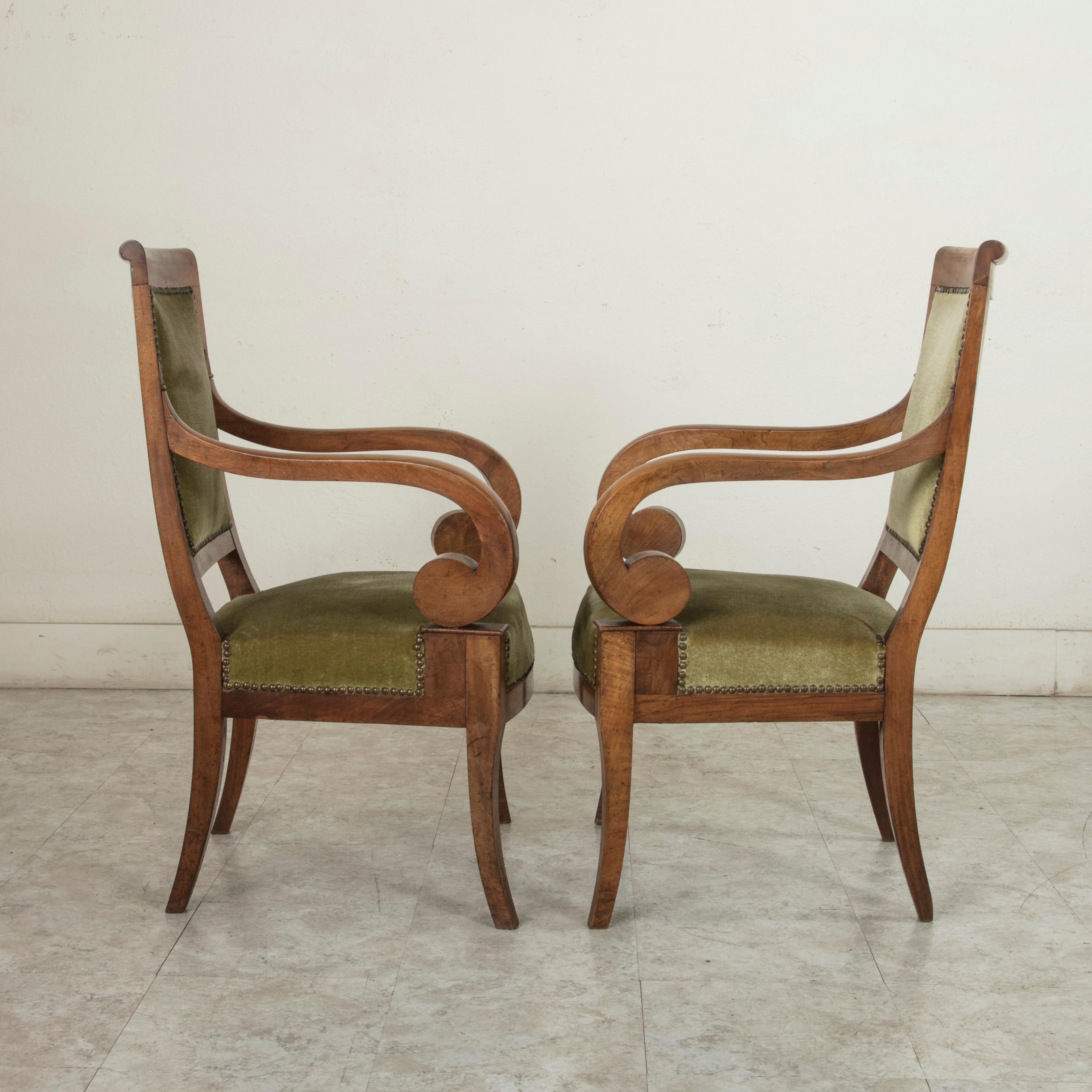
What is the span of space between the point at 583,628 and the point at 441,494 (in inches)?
13.7

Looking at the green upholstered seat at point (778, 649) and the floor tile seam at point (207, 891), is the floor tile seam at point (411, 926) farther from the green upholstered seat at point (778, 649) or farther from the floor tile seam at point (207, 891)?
the green upholstered seat at point (778, 649)

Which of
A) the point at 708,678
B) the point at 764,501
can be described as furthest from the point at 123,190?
the point at 708,678

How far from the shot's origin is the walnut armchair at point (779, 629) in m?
1.75

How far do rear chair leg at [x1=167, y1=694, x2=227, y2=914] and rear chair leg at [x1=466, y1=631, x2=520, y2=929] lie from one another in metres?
0.40

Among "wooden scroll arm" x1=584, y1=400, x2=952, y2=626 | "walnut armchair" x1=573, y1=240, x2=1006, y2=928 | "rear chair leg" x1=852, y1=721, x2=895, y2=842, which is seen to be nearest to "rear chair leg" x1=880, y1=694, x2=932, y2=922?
"walnut armchair" x1=573, y1=240, x2=1006, y2=928

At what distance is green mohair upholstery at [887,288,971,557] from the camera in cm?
181

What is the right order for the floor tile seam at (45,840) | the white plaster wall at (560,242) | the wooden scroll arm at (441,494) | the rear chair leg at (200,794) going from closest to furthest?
the wooden scroll arm at (441,494) < the rear chair leg at (200,794) < the floor tile seam at (45,840) < the white plaster wall at (560,242)

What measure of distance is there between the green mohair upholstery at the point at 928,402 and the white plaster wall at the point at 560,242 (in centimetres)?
93

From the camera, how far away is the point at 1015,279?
2.90 meters

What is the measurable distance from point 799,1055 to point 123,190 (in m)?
2.47

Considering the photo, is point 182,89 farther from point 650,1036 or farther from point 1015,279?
point 650,1036

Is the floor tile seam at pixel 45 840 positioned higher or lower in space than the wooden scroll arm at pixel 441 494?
lower

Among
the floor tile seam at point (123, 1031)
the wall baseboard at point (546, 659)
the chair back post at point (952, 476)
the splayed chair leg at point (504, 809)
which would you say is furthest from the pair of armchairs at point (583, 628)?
the wall baseboard at point (546, 659)

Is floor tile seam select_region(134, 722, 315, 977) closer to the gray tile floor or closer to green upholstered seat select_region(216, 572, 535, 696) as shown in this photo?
the gray tile floor
